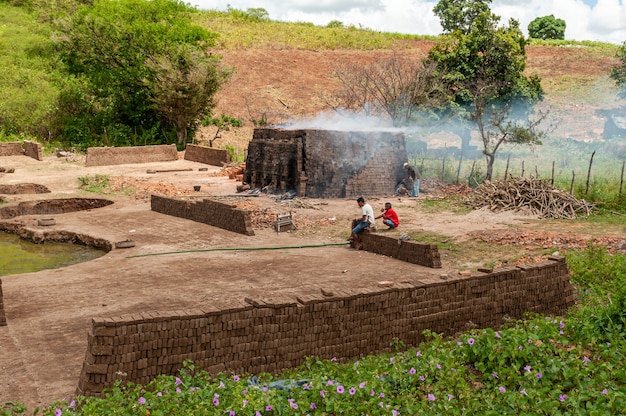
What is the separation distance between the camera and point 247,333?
7.59 meters

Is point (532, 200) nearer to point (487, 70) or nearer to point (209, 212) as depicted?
point (209, 212)

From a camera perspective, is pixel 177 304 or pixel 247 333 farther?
pixel 177 304

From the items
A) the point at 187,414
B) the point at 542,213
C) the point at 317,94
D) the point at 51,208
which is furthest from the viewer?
the point at 317,94

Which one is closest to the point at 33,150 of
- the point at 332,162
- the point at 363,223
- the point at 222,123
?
the point at 222,123

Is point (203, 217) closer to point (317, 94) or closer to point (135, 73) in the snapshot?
point (135, 73)

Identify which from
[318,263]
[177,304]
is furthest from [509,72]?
[177,304]

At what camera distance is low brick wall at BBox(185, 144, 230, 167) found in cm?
3053

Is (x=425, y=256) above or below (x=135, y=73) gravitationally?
below

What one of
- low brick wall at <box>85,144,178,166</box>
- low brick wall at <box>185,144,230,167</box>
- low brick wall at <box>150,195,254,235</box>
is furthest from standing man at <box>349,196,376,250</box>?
low brick wall at <box>85,144,178,166</box>

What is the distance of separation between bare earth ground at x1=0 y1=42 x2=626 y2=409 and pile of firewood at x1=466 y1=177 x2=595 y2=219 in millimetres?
549

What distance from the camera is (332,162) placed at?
21.8m

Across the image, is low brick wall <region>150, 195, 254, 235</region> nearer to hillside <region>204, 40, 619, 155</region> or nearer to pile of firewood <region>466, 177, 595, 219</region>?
pile of firewood <region>466, 177, 595, 219</region>

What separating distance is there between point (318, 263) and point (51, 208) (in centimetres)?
1176

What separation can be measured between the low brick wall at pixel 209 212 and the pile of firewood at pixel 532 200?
6.57 m
